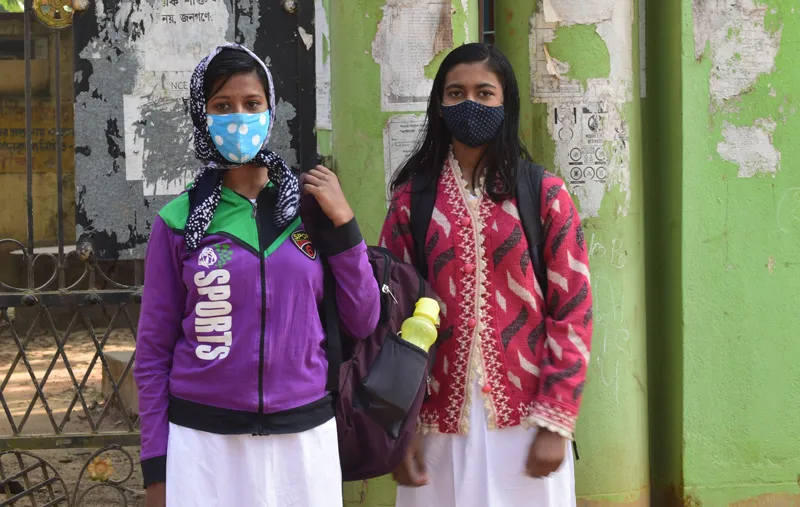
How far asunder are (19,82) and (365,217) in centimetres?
1106

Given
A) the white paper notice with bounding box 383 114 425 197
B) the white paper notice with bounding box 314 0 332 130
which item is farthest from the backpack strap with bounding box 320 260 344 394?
the white paper notice with bounding box 314 0 332 130

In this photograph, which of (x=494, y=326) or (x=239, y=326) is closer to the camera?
(x=239, y=326)

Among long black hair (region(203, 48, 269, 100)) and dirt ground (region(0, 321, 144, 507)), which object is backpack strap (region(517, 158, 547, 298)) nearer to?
long black hair (region(203, 48, 269, 100))

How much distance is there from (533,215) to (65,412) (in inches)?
220

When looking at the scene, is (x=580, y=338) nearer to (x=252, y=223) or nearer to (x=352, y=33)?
(x=252, y=223)

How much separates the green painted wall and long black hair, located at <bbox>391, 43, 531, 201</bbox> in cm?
152

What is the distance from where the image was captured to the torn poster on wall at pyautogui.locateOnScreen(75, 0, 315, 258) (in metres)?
3.83

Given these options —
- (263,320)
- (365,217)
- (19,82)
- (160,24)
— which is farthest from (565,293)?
(19,82)

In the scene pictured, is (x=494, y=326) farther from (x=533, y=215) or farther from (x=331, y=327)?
(x=331, y=327)

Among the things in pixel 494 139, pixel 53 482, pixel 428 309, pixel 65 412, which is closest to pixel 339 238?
pixel 428 309

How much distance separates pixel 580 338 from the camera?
2441mm

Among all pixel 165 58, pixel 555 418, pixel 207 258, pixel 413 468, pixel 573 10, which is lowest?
pixel 413 468

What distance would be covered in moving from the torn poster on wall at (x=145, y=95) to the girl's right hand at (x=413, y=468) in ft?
5.65

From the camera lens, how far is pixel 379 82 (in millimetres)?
3801
